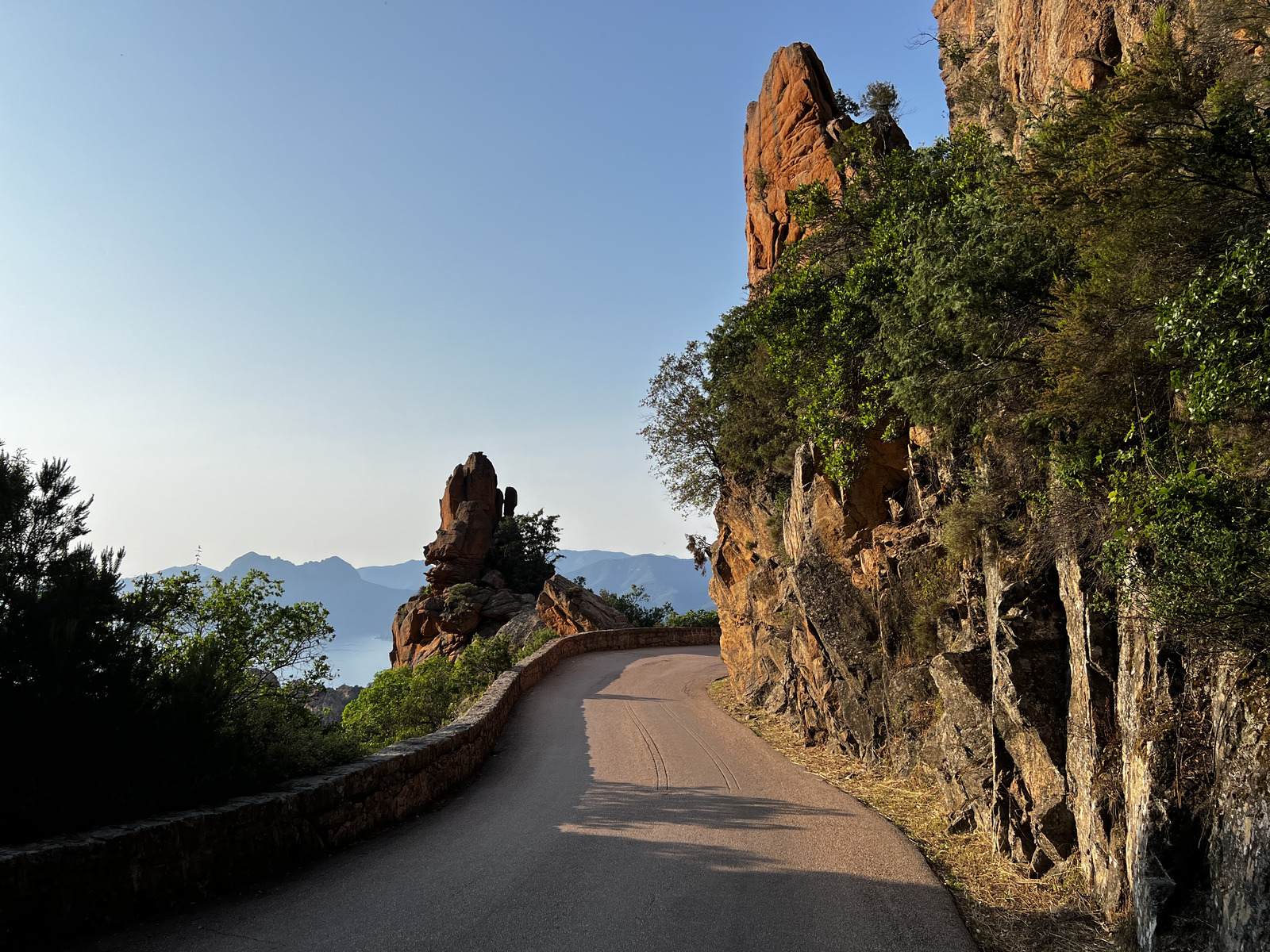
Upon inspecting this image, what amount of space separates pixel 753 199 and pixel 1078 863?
1898 cm

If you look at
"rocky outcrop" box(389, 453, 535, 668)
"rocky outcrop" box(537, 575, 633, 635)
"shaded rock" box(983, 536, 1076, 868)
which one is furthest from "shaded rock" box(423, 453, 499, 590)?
"shaded rock" box(983, 536, 1076, 868)

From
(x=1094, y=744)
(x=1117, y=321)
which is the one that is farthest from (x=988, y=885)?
(x=1117, y=321)

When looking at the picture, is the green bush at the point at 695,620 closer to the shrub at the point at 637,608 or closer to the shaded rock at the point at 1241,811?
the shrub at the point at 637,608

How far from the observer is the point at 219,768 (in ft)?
22.2

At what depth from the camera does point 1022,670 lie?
736 cm

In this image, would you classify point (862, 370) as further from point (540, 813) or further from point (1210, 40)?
point (540, 813)

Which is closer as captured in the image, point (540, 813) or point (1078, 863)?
point (1078, 863)

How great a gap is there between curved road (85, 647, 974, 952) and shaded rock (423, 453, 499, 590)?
3371cm

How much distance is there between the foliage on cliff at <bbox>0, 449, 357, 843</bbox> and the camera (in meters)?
5.79

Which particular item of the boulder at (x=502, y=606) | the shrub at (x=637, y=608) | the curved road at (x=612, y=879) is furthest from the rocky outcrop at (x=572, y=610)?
the curved road at (x=612, y=879)

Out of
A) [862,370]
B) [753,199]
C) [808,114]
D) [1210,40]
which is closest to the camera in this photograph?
→ [1210,40]

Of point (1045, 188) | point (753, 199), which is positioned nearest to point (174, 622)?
point (1045, 188)

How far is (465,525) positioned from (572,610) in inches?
589

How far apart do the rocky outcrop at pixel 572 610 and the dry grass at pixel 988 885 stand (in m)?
23.0
